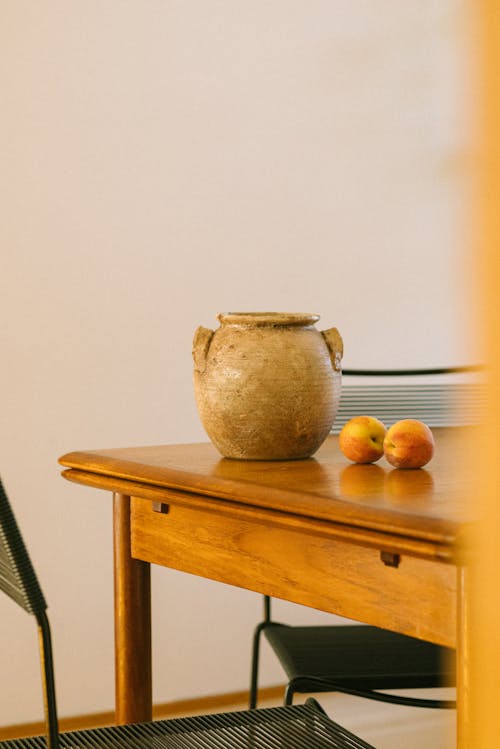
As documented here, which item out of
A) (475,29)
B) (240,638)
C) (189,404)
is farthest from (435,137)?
(475,29)

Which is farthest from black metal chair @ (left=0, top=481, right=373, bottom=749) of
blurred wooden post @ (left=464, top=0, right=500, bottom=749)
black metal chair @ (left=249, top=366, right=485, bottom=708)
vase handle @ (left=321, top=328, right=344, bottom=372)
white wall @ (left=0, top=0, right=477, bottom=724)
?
white wall @ (left=0, top=0, right=477, bottom=724)

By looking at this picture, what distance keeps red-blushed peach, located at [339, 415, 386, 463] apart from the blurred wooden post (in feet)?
3.52

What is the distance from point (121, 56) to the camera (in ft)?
9.71

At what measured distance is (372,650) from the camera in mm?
1869

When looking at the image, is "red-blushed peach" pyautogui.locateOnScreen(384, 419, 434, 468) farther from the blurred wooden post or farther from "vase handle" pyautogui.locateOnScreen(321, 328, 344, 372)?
the blurred wooden post

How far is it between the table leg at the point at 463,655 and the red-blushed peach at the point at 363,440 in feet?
1.47

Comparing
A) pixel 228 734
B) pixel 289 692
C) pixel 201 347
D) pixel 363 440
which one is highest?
pixel 201 347

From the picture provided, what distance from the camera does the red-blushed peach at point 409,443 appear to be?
1335 millimetres

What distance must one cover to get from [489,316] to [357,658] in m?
1.60

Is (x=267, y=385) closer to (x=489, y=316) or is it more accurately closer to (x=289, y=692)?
(x=289, y=692)

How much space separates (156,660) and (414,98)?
1.91m

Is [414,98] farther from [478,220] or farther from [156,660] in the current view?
[478,220]

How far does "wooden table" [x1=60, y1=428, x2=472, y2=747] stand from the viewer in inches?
38.5

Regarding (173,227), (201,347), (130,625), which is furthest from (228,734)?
(173,227)
